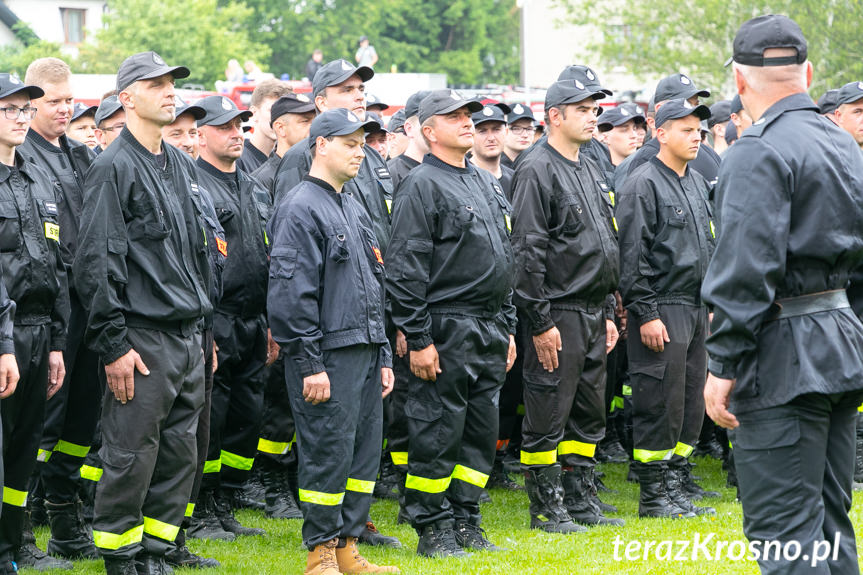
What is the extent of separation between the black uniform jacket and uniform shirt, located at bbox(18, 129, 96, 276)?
825 mm

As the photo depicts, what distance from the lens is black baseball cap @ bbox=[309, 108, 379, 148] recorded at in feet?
22.0

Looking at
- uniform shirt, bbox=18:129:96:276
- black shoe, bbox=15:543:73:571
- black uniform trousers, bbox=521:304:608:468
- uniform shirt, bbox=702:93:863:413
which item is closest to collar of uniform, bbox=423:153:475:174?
black uniform trousers, bbox=521:304:608:468

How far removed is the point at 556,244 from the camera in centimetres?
812

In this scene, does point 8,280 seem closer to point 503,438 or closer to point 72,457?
point 72,457

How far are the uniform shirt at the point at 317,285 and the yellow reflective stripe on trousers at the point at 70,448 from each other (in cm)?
167

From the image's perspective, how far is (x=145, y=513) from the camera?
6270mm

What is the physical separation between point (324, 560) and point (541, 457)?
2074 millimetres

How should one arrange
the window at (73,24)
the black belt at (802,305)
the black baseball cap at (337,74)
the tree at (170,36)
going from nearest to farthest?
the black belt at (802,305)
the black baseball cap at (337,74)
the tree at (170,36)
the window at (73,24)

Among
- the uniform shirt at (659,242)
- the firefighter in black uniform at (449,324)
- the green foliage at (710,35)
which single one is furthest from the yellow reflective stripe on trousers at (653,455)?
the green foliage at (710,35)

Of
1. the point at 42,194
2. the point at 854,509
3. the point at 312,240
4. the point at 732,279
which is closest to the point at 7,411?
the point at 42,194

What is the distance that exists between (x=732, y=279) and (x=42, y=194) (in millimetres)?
4072

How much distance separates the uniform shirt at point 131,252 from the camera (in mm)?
5938

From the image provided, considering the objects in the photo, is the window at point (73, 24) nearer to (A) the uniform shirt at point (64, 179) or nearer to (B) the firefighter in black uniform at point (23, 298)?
(A) the uniform shirt at point (64, 179)

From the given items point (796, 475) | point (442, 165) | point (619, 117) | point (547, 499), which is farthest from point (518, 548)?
point (619, 117)
